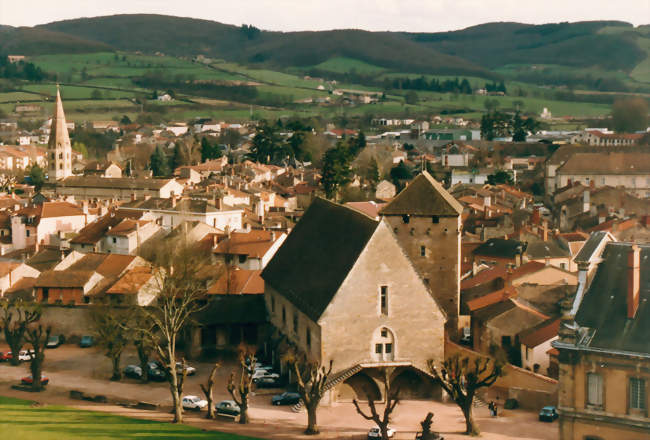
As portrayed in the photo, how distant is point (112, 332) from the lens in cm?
5147

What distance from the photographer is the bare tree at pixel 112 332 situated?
50.8m

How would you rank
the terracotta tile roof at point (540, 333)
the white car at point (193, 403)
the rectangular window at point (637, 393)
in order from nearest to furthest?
the rectangular window at point (637, 393), the white car at point (193, 403), the terracotta tile roof at point (540, 333)

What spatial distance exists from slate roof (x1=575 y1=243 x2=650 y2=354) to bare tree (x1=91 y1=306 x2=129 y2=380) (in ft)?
77.9

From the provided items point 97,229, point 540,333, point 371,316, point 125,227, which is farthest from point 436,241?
point 97,229

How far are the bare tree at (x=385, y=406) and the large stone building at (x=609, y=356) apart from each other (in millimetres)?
6777

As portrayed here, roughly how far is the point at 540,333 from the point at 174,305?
18460 millimetres

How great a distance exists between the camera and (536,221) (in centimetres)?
8881

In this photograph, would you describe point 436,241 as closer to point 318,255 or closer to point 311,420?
point 318,255

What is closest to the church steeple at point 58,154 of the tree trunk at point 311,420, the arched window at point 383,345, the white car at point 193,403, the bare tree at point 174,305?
the bare tree at point 174,305

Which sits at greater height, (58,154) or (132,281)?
(58,154)

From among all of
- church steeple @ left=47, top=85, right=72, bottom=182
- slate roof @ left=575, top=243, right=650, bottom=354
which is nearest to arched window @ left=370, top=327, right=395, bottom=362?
slate roof @ left=575, top=243, right=650, bottom=354

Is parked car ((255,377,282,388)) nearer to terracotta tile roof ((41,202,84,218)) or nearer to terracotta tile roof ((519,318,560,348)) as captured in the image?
terracotta tile roof ((519,318,560,348))

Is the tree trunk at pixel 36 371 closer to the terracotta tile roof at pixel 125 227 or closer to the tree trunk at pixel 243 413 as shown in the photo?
the tree trunk at pixel 243 413

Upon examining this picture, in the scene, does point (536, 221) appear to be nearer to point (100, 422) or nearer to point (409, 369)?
point (409, 369)
